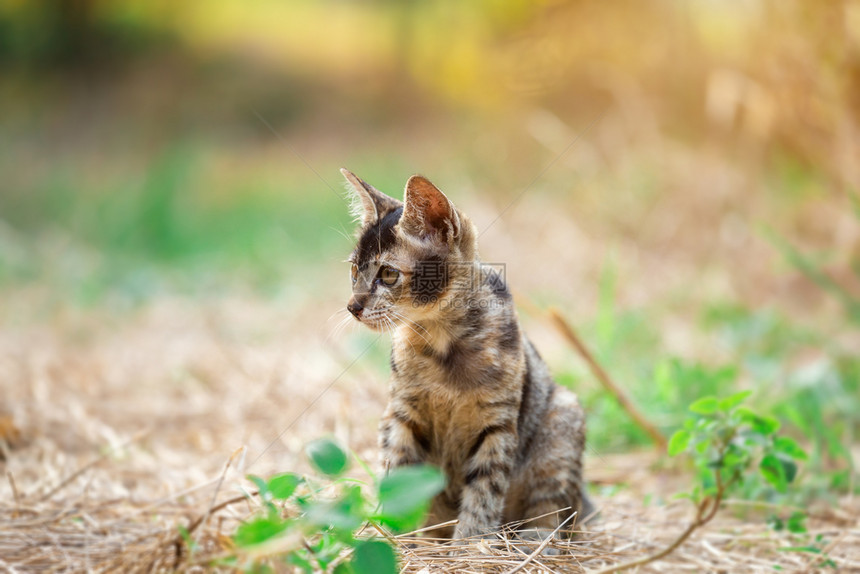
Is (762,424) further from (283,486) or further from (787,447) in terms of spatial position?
(283,486)

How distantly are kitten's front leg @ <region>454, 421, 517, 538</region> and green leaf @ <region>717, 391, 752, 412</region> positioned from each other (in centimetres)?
61

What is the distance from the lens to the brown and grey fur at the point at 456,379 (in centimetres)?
208

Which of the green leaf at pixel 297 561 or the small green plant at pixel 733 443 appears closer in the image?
the green leaf at pixel 297 561

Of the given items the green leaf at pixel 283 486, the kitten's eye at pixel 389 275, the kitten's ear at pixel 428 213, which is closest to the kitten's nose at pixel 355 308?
the kitten's eye at pixel 389 275

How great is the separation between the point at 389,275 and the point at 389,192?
3938 millimetres

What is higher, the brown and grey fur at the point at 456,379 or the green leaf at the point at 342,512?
the brown and grey fur at the point at 456,379

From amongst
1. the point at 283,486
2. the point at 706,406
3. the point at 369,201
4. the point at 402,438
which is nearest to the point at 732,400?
the point at 706,406

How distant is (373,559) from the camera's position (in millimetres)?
1212

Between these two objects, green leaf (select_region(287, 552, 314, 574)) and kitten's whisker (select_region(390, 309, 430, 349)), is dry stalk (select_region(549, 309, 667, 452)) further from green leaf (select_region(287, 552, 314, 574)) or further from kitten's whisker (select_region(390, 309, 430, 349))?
green leaf (select_region(287, 552, 314, 574))

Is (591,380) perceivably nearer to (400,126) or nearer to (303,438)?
(303,438)

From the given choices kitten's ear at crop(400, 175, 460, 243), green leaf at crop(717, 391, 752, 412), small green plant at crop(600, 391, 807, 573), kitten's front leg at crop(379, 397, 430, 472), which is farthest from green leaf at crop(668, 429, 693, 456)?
kitten's ear at crop(400, 175, 460, 243)

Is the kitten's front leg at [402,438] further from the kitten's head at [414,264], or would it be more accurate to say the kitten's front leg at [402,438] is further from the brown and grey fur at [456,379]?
the kitten's head at [414,264]

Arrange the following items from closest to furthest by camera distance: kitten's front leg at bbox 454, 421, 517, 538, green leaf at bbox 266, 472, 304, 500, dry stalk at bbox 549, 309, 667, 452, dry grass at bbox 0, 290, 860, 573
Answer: green leaf at bbox 266, 472, 304, 500, dry grass at bbox 0, 290, 860, 573, kitten's front leg at bbox 454, 421, 517, 538, dry stalk at bbox 549, 309, 667, 452

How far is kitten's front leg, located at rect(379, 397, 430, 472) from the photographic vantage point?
6.97ft
